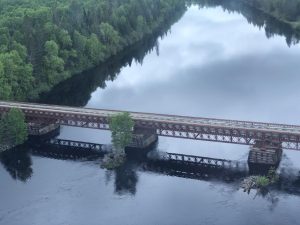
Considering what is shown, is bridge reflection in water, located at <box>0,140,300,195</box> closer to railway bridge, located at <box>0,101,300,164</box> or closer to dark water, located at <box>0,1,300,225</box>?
dark water, located at <box>0,1,300,225</box>

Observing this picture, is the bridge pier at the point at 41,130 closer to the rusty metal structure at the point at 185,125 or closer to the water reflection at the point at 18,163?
the rusty metal structure at the point at 185,125

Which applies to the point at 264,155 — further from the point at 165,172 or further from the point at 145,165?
the point at 145,165

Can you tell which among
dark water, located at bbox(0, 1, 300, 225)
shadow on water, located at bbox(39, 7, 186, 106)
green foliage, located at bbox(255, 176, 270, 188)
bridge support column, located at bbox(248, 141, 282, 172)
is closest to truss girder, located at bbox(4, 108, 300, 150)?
bridge support column, located at bbox(248, 141, 282, 172)

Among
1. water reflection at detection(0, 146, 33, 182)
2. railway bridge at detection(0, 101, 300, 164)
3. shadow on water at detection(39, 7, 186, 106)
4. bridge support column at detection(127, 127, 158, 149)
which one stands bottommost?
shadow on water at detection(39, 7, 186, 106)

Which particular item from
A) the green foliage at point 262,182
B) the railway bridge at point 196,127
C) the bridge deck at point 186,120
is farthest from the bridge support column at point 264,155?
the green foliage at point 262,182

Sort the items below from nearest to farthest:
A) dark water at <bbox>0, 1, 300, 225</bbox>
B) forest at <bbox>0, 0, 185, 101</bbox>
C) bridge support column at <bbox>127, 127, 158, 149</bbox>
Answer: dark water at <bbox>0, 1, 300, 225</bbox>
bridge support column at <bbox>127, 127, 158, 149</bbox>
forest at <bbox>0, 0, 185, 101</bbox>

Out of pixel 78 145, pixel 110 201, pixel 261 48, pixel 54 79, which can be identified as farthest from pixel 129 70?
pixel 110 201

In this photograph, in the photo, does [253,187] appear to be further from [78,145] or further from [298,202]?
[78,145]
